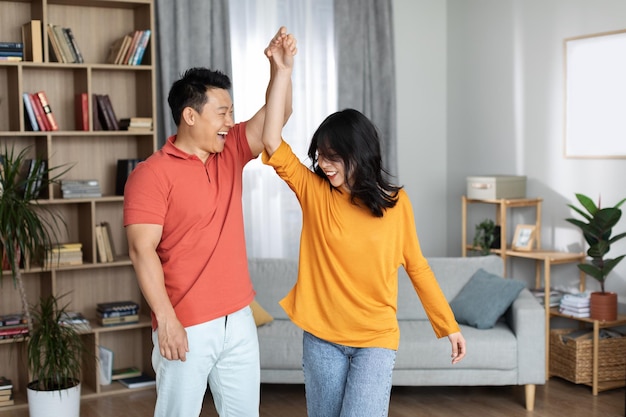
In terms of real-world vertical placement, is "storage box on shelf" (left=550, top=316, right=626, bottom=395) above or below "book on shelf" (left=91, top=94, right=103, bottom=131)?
below

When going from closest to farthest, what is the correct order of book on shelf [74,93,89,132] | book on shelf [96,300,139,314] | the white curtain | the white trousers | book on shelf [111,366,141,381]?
the white trousers, book on shelf [74,93,89,132], book on shelf [96,300,139,314], book on shelf [111,366,141,381], the white curtain

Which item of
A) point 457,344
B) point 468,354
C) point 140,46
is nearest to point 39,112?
point 140,46

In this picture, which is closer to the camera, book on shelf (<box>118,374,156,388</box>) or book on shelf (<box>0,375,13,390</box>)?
book on shelf (<box>0,375,13,390</box>)

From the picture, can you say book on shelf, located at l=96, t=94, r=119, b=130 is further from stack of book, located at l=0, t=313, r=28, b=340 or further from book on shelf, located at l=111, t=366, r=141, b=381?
book on shelf, located at l=111, t=366, r=141, b=381

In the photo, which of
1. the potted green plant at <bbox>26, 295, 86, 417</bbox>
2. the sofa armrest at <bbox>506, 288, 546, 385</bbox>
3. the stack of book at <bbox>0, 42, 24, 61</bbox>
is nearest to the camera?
the potted green plant at <bbox>26, 295, 86, 417</bbox>

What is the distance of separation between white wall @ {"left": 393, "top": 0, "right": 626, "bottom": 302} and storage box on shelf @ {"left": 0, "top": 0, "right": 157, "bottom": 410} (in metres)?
2.07

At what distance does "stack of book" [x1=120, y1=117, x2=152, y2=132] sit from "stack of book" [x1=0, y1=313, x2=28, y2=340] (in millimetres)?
1198

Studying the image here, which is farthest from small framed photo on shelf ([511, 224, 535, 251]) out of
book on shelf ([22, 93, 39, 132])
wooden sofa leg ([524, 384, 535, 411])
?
book on shelf ([22, 93, 39, 132])

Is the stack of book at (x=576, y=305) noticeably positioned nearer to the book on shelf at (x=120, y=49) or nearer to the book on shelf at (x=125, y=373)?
the book on shelf at (x=125, y=373)

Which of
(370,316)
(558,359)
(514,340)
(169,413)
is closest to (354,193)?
(370,316)

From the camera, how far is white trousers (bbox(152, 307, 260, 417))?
2.38m

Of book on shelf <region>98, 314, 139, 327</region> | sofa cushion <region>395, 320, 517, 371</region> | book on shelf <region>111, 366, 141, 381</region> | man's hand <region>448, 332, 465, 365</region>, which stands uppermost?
man's hand <region>448, 332, 465, 365</region>

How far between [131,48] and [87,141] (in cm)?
61

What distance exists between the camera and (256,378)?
2.52 meters
